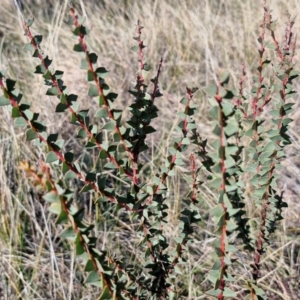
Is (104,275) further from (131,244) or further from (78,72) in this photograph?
(78,72)

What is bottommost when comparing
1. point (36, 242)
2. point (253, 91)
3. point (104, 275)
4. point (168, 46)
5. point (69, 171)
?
point (36, 242)

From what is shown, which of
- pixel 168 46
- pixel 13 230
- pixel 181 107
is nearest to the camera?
pixel 13 230

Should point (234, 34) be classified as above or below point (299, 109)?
above

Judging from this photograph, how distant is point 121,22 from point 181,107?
1.22 m

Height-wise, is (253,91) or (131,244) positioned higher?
(253,91)

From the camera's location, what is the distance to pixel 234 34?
3.12 meters

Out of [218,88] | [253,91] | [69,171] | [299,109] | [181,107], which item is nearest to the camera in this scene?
[218,88]

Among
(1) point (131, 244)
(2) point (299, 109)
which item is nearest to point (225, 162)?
(1) point (131, 244)

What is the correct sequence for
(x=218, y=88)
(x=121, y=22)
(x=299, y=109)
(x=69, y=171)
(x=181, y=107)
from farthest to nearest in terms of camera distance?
(x=121, y=22)
(x=181, y=107)
(x=299, y=109)
(x=69, y=171)
(x=218, y=88)

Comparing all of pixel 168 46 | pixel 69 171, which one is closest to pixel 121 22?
pixel 168 46

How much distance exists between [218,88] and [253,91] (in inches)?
24.7

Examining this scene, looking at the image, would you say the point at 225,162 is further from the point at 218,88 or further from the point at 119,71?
the point at 119,71

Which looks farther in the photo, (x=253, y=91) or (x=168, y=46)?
(x=168, y=46)

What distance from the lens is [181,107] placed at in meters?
2.70
